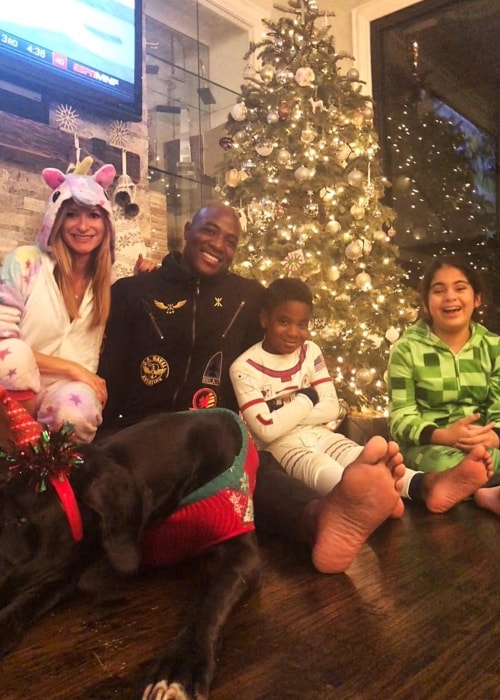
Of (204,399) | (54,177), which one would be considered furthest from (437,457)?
(54,177)

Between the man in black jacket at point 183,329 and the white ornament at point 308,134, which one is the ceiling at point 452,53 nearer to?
the white ornament at point 308,134

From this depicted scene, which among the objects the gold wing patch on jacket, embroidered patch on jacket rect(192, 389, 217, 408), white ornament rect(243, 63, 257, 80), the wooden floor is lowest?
the wooden floor

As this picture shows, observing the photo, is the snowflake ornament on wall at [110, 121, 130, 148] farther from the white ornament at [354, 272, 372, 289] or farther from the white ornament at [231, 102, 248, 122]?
the white ornament at [354, 272, 372, 289]

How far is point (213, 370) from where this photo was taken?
190 centimetres

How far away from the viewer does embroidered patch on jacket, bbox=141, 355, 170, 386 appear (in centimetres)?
185

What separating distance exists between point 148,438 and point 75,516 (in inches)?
8.2

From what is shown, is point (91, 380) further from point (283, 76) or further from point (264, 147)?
point (283, 76)

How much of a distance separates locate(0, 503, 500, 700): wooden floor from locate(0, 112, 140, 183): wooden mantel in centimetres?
201

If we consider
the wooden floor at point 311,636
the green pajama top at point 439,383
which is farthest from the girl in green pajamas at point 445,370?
the wooden floor at point 311,636

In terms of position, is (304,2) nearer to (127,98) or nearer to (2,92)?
(127,98)

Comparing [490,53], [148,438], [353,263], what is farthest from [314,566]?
[490,53]

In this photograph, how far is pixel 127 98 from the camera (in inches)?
114

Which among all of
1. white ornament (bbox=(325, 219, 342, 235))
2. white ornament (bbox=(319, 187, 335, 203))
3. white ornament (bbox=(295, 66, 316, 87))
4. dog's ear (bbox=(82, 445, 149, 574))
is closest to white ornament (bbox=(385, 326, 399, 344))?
white ornament (bbox=(325, 219, 342, 235))

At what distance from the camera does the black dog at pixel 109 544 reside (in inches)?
32.8
